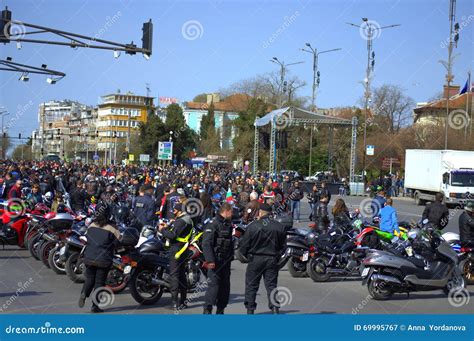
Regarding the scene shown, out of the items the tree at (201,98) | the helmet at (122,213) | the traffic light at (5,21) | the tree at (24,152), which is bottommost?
the tree at (24,152)

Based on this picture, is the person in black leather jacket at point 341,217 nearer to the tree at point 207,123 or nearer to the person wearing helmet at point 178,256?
the person wearing helmet at point 178,256

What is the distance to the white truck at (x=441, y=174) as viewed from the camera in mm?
37188

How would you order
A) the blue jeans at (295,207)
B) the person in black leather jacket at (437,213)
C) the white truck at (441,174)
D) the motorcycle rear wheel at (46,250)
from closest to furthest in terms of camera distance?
the motorcycle rear wheel at (46,250), the person in black leather jacket at (437,213), the blue jeans at (295,207), the white truck at (441,174)

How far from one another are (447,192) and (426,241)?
2697cm

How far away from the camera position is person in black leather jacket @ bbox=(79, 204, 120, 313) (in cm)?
957

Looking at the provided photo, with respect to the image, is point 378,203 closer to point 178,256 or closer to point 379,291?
point 379,291

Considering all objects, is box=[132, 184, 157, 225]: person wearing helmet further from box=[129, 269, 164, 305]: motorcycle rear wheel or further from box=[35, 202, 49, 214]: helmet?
box=[129, 269, 164, 305]: motorcycle rear wheel

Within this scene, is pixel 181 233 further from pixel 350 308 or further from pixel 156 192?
pixel 156 192

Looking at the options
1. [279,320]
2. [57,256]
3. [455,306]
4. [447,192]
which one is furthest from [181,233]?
[447,192]

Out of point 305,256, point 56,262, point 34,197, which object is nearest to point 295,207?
point 34,197

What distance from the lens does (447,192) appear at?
37.4 m

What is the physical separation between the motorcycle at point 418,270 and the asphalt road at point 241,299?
0.26 m

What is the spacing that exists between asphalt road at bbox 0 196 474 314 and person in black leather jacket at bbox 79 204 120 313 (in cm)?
31

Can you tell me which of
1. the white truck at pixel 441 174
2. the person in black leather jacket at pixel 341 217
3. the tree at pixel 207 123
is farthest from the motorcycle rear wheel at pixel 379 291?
the tree at pixel 207 123
